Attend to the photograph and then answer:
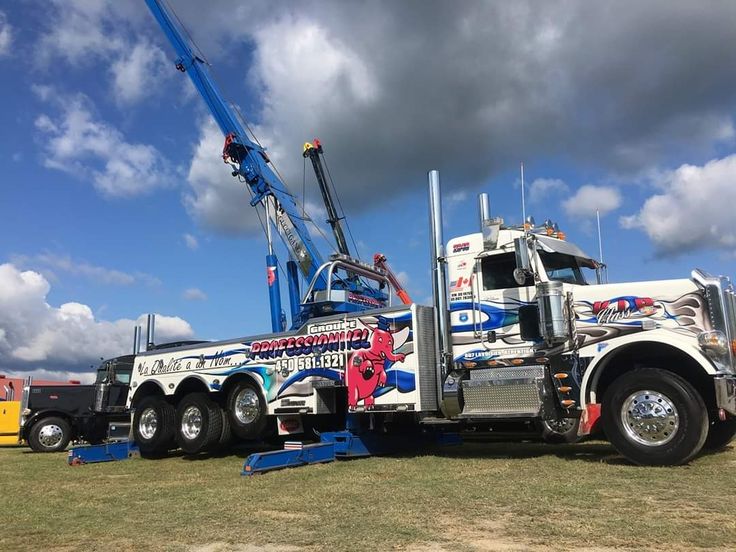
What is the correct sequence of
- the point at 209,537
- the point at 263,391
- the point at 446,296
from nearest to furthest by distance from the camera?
the point at 209,537
the point at 446,296
the point at 263,391

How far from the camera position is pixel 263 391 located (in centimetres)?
1088

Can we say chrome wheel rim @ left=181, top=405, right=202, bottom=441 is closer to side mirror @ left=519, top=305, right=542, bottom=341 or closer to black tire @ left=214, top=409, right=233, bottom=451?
black tire @ left=214, top=409, right=233, bottom=451

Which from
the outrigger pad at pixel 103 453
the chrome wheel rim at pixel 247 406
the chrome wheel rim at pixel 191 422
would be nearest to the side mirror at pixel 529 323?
the chrome wheel rim at pixel 247 406

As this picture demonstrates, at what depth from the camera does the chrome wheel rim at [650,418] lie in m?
7.50

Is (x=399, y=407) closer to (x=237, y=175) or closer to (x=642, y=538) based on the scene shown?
(x=642, y=538)

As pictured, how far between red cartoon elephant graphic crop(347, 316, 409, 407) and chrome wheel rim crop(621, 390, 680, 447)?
3.26m

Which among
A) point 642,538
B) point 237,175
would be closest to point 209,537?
point 642,538

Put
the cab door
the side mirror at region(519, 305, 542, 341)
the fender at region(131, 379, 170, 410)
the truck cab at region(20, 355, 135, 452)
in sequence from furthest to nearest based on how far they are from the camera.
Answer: the truck cab at region(20, 355, 135, 452) < the fender at region(131, 379, 170, 410) < the cab door < the side mirror at region(519, 305, 542, 341)

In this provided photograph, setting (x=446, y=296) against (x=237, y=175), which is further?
(x=237, y=175)

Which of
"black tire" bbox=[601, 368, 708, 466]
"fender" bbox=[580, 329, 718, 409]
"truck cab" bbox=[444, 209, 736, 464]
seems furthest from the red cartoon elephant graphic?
"black tire" bbox=[601, 368, 708, 466]

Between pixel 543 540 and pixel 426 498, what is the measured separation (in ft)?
6.20

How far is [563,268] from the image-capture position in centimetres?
937

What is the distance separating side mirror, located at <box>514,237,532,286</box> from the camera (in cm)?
866

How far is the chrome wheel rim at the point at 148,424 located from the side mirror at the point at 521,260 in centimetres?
758
